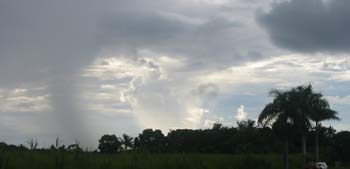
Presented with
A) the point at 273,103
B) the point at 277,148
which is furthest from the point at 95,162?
the point at 277,148

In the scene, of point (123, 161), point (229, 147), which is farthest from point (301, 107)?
point (229, 147)

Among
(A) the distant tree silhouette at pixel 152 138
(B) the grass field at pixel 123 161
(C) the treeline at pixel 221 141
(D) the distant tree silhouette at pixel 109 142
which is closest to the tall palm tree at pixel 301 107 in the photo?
(B) the grass field at pixel 123 161

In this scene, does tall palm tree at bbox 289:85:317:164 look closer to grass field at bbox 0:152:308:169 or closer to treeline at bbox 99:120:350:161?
grass field at bbox 0:152:308:169

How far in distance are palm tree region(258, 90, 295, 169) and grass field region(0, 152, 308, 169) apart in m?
3.46

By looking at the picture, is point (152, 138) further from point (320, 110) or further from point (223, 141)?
point (320, 110)

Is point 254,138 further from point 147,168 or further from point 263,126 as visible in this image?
point 147,168

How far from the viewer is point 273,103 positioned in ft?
220

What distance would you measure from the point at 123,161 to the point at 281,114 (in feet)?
85.6

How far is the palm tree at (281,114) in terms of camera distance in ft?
219

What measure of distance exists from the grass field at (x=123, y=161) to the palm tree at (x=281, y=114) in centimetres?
346

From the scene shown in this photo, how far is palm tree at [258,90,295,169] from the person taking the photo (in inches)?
2628

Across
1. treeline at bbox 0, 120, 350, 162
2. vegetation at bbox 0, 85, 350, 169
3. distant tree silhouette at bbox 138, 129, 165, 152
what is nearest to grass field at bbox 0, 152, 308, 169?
vegetation at bbox 0, 85, 350, 169

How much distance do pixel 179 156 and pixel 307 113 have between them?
19.7 metres

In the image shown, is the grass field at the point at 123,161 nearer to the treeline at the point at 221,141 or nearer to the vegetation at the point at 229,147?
the vegetation at the point at 229,147
